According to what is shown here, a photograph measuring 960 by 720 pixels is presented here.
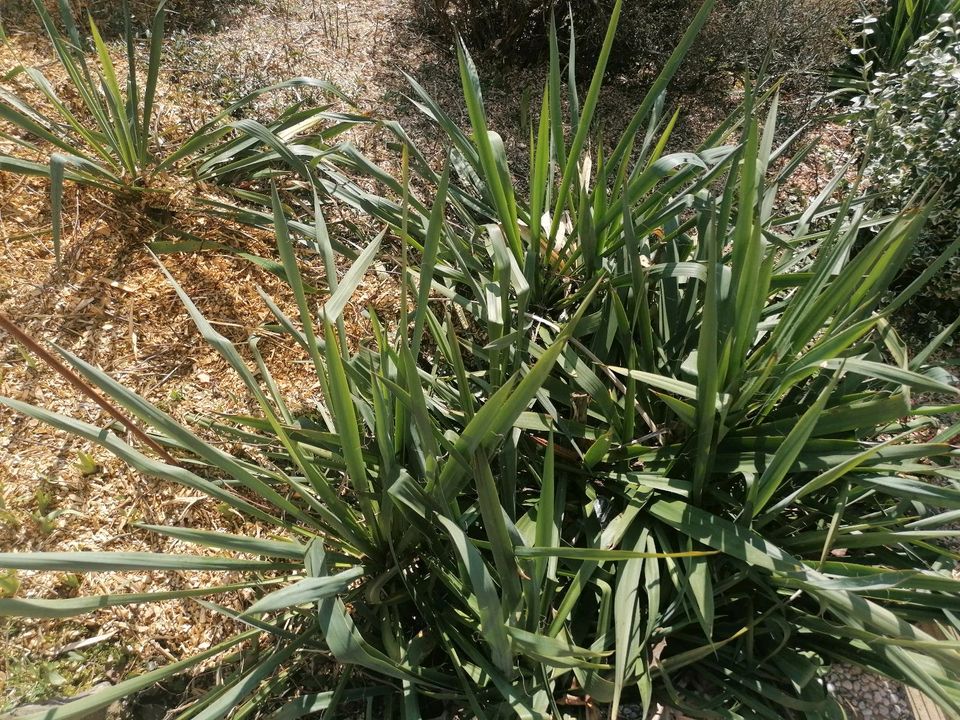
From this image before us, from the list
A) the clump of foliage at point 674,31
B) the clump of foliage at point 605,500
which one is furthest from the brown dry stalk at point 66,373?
the clump of foliage at point 674,31

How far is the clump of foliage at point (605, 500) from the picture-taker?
1016mm

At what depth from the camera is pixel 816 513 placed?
1.31m

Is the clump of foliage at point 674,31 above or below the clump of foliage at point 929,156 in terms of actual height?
above

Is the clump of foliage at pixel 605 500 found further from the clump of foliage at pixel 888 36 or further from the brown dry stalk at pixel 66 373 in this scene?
the clump of foliage at pixel 888 36

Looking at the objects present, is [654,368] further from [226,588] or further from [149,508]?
[149,508]

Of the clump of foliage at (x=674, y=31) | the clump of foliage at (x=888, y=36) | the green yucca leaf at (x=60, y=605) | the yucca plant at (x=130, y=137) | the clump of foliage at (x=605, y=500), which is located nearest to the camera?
the green yucca leaf at (x=60, y=605)

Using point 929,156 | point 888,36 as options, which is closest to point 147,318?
point 929,156

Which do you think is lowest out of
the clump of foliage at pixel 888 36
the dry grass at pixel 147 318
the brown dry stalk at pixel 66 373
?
the dry grass at pixel 147 318

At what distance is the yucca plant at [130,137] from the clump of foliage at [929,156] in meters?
1.79

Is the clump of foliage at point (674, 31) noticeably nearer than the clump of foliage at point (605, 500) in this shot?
No

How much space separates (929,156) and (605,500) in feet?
5.59

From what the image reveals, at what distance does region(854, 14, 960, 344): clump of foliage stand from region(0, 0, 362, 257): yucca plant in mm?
1788

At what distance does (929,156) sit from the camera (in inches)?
83.0

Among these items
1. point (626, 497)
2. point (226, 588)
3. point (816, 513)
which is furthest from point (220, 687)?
point (816, 513)
